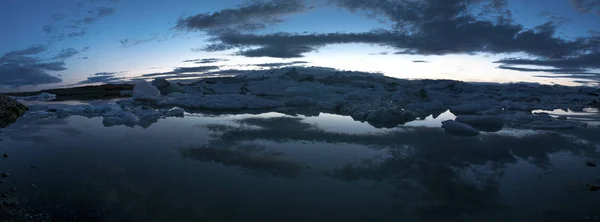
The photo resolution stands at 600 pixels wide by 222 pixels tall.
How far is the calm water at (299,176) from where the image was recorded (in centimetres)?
244

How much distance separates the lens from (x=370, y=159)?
4039 millimetres

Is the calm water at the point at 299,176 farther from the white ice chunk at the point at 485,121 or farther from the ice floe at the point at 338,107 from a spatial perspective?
the ice floe at the point at 338,107

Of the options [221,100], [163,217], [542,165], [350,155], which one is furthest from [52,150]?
[221,100]

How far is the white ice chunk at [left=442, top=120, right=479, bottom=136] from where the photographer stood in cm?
609

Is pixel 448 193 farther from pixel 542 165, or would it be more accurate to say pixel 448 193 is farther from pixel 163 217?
pixel 163 217

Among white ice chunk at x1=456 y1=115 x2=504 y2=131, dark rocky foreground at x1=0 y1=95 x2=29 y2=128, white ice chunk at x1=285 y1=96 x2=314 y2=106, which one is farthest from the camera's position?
white ice chunk at x1=285 y1=96 x2=314 y2=106

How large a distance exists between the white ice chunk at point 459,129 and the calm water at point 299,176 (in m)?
0.50

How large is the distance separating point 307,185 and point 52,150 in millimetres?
3620

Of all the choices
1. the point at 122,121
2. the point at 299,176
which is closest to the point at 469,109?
the point at 299,176

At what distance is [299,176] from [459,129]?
4.32m

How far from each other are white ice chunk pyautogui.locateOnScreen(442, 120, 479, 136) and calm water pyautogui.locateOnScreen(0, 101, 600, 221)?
1.65ft

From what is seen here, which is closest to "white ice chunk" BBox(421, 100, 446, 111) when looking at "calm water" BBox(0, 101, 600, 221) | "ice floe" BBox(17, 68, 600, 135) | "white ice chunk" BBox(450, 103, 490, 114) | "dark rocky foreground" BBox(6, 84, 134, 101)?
"ice floe" BBox(17, 68, 600, 135)

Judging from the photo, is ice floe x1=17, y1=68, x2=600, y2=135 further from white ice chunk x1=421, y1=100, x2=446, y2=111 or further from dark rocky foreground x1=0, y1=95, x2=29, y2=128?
dark rocky foreground x1=0, y1=95, x2=29, y2=128

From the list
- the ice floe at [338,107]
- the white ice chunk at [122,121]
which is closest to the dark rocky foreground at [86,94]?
the ice floe at [338,107]
